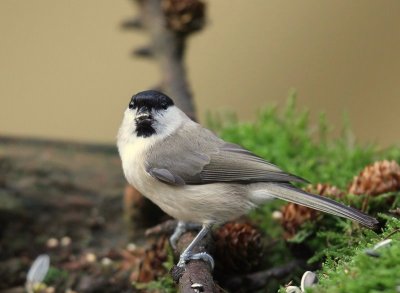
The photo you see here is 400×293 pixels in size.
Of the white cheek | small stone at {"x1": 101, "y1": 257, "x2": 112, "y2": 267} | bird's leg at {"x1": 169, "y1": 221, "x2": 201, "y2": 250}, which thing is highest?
the white cheek

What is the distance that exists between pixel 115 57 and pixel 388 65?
247cm

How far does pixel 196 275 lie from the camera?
6.46 ft

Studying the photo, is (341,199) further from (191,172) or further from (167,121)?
(167,121)

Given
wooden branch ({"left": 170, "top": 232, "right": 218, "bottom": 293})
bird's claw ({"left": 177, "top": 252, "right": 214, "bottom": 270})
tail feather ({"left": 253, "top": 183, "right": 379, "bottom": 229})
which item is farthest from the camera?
bird's claw ({"left": 177, "top": 252, "right": 214, "bottom": 270})

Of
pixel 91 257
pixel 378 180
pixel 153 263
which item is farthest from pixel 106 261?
pixel 378 180

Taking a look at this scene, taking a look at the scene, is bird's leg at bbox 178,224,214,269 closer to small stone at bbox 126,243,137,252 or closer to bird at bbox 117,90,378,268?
bird at bbox 117,90,378,268

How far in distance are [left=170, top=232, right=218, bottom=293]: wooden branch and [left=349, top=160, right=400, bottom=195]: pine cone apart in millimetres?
588

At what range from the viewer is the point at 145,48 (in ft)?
12.1

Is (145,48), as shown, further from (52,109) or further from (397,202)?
(52,109)

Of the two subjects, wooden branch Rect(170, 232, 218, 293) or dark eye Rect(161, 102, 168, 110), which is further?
dark eye Rect(161, 102, 168, 110)

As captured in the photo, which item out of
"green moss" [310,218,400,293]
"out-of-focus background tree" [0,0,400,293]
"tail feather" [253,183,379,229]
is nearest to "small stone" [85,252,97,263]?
"out-of-focus background tree" [0,0,400,293]

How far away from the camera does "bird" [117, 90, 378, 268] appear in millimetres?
2373

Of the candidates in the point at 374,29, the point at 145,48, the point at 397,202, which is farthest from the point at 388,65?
the point at 397,202

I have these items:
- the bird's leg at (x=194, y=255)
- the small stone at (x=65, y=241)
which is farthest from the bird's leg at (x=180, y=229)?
the small stone at (x=65, y=241)
